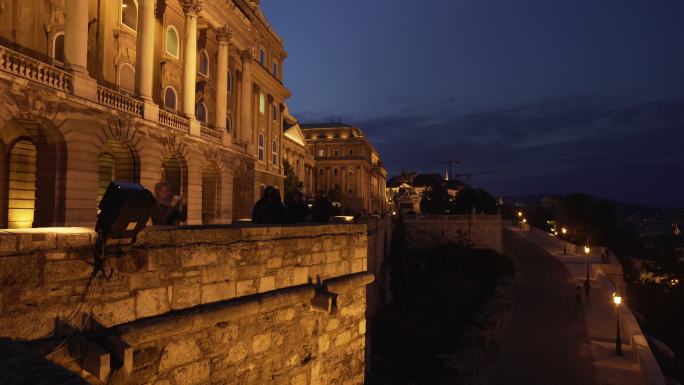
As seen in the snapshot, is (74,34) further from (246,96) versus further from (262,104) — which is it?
(262,104)

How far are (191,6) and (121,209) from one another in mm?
22203

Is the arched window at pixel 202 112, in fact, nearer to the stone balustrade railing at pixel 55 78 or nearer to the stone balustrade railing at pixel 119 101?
the stone balustrade railing at pixel 55 78

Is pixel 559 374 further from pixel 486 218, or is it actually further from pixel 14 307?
pixel 486 218

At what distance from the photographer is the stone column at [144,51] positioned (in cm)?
1892

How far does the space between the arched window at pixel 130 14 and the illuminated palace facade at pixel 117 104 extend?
0.06 m

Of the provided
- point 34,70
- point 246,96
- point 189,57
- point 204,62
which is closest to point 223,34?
point 204,62

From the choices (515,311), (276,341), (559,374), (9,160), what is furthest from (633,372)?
(9,160)

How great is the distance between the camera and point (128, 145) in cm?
1831

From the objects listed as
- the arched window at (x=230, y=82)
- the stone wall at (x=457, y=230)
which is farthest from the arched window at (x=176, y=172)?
the stone wall at (x=457, y=230)

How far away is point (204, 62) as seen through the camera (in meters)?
26.7

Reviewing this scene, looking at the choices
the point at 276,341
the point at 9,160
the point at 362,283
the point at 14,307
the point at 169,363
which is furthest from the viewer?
the point at 9,160

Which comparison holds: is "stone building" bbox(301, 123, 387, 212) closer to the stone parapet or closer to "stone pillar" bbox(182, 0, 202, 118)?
"stone pillar" bbox(182, 0, 202, 118)

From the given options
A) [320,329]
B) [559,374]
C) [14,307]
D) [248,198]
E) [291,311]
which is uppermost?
[248,198]

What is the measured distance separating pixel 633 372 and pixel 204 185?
2257 cm
